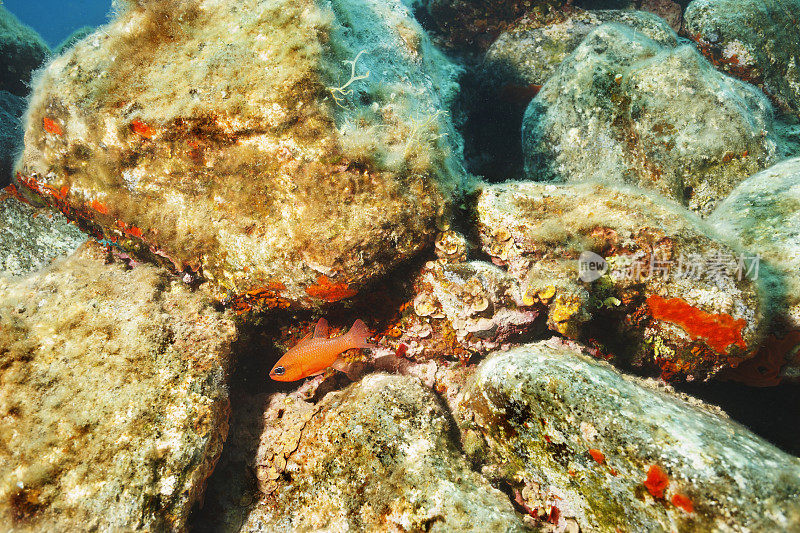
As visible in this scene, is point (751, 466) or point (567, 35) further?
point (567, 35)

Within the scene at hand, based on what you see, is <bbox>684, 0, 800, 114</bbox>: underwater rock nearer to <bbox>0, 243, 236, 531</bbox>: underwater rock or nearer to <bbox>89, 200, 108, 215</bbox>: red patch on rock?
<bbox>0, 243, 236, 531</bbox>: underwater rock

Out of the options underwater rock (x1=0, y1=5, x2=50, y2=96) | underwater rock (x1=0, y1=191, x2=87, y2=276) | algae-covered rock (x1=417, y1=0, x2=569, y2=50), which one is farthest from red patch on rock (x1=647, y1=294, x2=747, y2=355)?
underwater rock (x1=0, y1=5, x2=50, y2=96)

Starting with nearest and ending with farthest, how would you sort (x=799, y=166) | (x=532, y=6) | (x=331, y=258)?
(x=331, y=258) → (x=799, y=166) → (x=532, y=6)

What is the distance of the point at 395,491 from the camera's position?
2.47 metres

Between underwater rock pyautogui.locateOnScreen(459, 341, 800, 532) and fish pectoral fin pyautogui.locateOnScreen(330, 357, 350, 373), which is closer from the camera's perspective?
underwater rock pyautogui.locateOnScreen(459, 341, 800, 532)

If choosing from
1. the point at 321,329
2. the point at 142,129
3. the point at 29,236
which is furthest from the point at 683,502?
the point at 29,236

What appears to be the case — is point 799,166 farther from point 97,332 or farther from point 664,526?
point 97,332

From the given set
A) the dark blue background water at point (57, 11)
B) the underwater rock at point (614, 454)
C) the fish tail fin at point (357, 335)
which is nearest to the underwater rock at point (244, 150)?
the fish tail fin at point (357, 335)

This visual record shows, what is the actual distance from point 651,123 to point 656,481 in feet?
13.5

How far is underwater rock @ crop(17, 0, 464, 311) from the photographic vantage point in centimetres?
280

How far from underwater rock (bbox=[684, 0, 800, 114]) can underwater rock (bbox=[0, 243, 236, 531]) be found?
936 centimetres

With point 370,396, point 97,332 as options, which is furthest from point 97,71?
point 370,396

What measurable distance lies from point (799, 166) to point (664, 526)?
4062 millimetres

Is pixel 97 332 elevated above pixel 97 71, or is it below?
below
